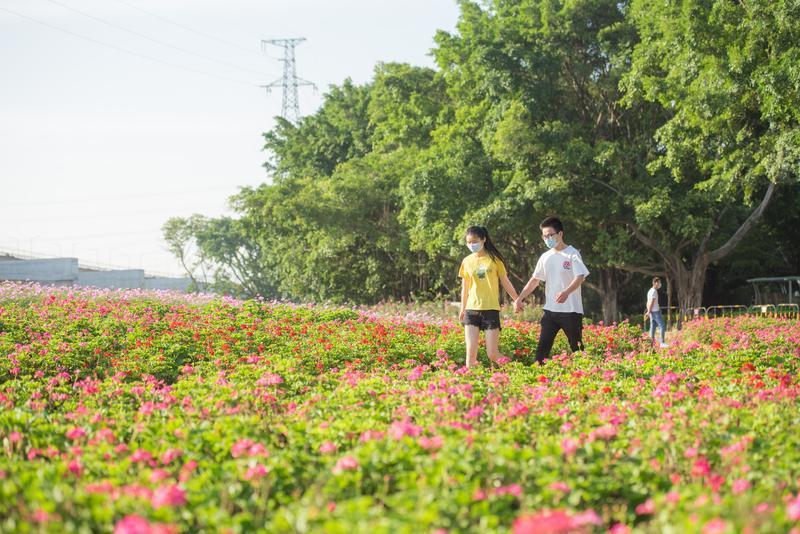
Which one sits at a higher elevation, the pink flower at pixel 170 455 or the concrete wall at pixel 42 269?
the concrete wall at pixel 42 269

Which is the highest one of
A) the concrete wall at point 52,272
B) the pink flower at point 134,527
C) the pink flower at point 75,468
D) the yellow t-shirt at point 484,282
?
the concrete wall at point 52,272

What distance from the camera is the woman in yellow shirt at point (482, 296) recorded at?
10016 millimetres

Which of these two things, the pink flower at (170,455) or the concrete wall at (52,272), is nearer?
the pink flower at (170,455)

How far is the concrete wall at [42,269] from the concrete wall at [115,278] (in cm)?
592

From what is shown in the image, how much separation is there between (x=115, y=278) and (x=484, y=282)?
67.4m

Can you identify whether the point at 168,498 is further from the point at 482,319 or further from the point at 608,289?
the point at 608,289

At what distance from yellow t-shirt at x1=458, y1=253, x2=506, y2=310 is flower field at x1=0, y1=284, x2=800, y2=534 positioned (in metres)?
0.96

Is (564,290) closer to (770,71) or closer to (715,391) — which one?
(715,391)

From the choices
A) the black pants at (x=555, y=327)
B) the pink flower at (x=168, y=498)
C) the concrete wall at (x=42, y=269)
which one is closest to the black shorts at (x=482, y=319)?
the black pants at (x=555, y=327)

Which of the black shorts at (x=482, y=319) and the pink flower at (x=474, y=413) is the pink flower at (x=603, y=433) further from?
the black shorts at (x=482, y=319)

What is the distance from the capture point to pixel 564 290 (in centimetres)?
1000

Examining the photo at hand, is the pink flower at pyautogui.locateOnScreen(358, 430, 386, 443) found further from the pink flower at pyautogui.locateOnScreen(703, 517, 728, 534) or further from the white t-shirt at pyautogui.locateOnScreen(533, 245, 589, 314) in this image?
the white t-shirt at pyautogui.locateOnScreen(533, 245, 589, 314)

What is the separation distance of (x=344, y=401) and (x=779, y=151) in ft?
58.2

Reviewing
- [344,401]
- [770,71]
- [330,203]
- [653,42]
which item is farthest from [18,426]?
[330,203]
